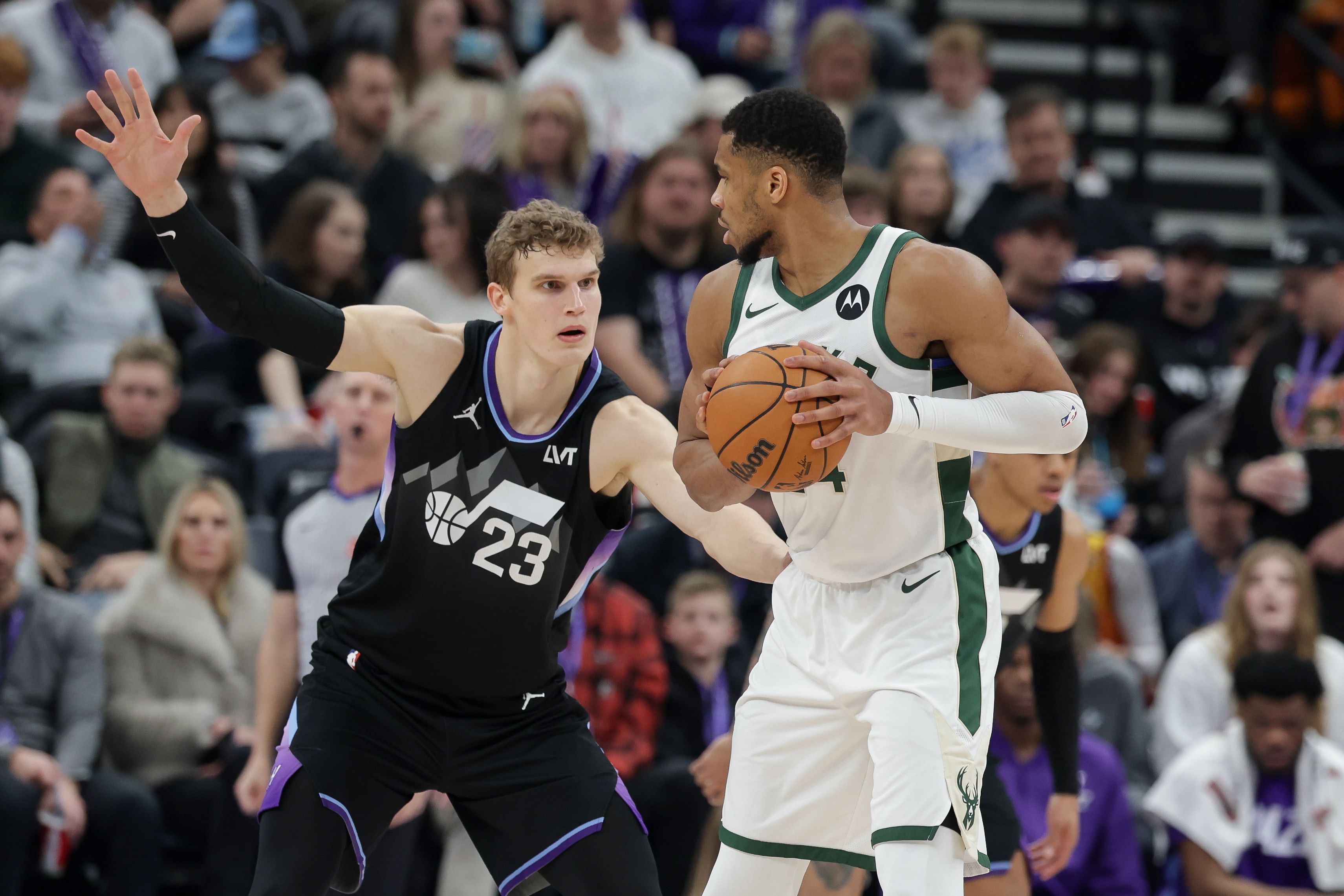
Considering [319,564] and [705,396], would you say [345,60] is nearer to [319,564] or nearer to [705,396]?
[319,564]

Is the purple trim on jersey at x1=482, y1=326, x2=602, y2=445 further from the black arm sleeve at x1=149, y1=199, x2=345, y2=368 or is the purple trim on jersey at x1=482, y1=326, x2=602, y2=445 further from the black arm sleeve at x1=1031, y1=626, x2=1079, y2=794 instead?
the black arm sleeve at x1=1031, y1=626, x2=1079, y2=794

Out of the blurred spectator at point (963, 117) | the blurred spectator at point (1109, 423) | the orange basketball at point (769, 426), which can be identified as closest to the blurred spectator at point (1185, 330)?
the blurred spectator at point (1109, 423)

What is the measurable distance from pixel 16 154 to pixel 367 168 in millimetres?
1853

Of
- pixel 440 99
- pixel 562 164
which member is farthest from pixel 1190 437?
pixel 440 99

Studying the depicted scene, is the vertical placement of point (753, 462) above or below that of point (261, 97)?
below

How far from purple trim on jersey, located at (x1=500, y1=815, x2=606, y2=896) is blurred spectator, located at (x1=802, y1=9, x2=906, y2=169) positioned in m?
6.56

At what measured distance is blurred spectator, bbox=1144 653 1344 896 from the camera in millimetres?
7176

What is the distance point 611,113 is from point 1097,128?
4.35 m

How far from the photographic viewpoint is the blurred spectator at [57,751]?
6500mm

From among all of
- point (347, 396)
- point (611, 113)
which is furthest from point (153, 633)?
point (611, 113)

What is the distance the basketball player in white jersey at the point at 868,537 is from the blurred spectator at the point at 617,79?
20.7 feet

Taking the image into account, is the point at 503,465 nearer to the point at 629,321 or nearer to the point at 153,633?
the point at 153,633

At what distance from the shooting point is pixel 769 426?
372 centimetres

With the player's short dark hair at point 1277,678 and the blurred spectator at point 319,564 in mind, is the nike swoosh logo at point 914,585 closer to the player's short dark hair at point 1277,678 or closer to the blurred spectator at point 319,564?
the blurred spectator at point 319,564
